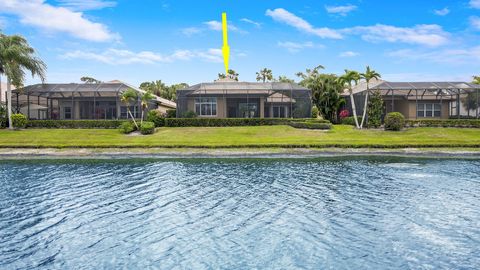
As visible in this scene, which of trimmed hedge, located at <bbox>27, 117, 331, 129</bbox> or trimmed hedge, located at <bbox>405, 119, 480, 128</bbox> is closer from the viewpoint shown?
trimmed hedge, located at <bbox>405, 119, 480, 128</bbox>

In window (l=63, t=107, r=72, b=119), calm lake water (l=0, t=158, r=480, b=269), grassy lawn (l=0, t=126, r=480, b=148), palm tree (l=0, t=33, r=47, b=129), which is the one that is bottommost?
calm lake water (l=0, t=158, r=480, b=269)

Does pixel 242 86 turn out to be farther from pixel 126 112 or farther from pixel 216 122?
pixel 126 112

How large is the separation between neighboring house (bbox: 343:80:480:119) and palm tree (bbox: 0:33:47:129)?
34.5 m

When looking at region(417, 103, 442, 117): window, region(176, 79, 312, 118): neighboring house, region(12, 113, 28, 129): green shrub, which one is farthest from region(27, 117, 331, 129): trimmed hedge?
region(417, 103, 442, 117): window

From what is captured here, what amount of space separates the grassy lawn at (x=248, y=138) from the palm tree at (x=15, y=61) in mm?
5213

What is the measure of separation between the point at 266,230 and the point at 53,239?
5202 mm

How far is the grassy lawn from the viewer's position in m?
29.7

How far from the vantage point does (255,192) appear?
576 inches

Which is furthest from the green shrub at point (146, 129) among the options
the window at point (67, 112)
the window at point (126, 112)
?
the window at point (67, 112)

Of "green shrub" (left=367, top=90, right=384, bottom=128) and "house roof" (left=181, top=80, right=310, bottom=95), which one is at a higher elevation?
"house roof" (left=181, top=80, right=310, bottom=95)

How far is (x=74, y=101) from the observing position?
4891cm

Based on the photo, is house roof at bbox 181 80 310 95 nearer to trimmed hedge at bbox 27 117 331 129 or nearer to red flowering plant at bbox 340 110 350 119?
trimmed hedge at bbox 27 117 331 129

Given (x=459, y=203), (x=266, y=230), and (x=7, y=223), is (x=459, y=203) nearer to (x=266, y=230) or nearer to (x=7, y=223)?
(x=266, y=230)

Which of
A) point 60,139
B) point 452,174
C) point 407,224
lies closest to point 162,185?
point 407,224
